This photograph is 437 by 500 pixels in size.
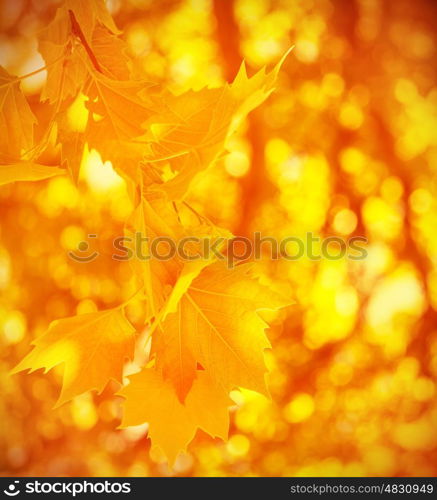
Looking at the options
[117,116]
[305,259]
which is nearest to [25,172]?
[117,116]

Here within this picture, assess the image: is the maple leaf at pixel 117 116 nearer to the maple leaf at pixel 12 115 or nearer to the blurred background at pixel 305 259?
the maple leaf at pixel 12 115

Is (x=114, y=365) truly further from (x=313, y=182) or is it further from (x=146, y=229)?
(x=313, y=182)

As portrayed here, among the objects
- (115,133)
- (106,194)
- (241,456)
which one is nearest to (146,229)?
(115,133)

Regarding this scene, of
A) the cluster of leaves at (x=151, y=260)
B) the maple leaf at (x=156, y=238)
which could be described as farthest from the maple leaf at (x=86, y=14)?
the maple leaf at (x=156, y=238)

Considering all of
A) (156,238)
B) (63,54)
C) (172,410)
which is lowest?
(172,410)

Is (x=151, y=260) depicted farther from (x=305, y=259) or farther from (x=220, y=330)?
(x=305, y=259)

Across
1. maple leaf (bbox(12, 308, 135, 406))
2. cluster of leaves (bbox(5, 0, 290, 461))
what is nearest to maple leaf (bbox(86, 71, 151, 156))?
cluster of leaves (bbox(5, 0, 290, 461))

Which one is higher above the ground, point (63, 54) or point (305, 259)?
point (63, 54)

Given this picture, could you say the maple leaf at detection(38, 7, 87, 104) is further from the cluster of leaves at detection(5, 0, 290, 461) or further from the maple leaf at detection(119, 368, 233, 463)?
the maple leaf at detection(119, 368, 233, 463)

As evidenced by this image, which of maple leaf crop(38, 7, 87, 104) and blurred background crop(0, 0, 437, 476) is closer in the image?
maple leaf crop(38, 7, 87, 104)
